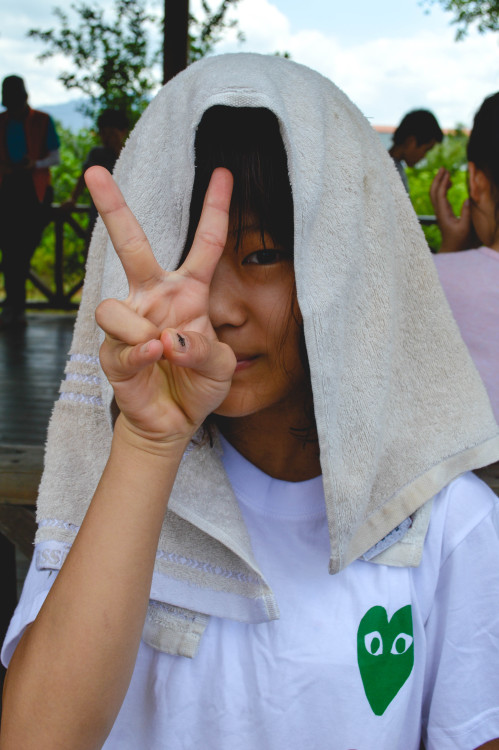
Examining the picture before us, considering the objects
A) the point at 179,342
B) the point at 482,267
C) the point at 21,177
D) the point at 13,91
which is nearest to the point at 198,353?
the point at 179,342

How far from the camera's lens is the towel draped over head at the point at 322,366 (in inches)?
37.4

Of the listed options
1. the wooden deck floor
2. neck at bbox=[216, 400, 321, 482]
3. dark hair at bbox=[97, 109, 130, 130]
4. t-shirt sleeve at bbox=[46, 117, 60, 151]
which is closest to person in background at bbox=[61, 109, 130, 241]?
Result: dark hair at bbox=[97, 109, 130, 130]

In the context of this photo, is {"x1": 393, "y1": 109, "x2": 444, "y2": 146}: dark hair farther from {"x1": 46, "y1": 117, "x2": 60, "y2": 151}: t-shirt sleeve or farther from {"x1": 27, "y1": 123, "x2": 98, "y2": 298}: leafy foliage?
{"x1": 27, "y1": 123, "x2": 98, "y2": 298}: leafy foliage

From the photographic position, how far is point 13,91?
5320 millimetres

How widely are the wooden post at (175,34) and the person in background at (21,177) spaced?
54.1 inches

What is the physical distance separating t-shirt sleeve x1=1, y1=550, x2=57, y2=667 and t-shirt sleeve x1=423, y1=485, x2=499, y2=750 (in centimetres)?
57

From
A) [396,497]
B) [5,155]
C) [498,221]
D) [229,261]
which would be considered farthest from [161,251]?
[5,155]

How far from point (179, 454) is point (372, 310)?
1.16 feet

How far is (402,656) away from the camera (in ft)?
3.33

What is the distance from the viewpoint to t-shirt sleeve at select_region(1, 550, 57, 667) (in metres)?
0.97

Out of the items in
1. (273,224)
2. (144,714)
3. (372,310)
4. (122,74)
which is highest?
(122,74)

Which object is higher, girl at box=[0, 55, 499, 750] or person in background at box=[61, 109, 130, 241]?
person in background at box=[61, 109, 130, 241]

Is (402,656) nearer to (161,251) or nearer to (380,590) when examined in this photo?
(380,590)

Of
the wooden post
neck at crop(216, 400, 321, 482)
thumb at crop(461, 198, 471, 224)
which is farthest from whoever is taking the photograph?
the wooden post
